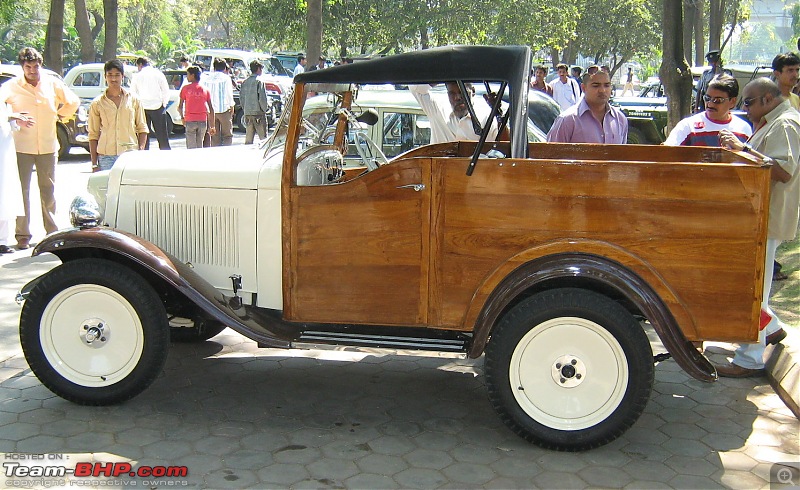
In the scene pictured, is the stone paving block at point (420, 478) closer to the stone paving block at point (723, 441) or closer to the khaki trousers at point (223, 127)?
the stone paving block at point (723, 441)

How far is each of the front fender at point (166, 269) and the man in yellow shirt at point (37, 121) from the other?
411cm

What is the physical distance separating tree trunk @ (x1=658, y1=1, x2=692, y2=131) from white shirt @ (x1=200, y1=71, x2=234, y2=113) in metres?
8.33

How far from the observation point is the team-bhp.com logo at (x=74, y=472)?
3639 mm

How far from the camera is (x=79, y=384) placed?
14.4ft

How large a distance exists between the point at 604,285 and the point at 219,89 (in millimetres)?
12330

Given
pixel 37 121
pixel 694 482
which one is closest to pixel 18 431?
pixel 694 482

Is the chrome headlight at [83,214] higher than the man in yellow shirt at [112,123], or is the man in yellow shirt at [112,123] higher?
the man in yellow shirt at [112,123]

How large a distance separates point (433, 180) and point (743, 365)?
2666mm

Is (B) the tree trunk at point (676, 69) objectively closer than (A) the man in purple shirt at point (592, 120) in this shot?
No

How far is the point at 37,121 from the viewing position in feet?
26.0

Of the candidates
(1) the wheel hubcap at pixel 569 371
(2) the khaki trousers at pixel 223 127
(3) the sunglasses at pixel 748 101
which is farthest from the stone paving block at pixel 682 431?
(2) the khaki trousers at pixel 223 127

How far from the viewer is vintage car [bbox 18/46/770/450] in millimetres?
3875

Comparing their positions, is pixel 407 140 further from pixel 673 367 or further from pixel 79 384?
A: pixel 79 384

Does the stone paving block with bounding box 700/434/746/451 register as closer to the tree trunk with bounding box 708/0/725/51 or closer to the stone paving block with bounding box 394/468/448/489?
the stone paving block with bounding box 394/468/448/489
